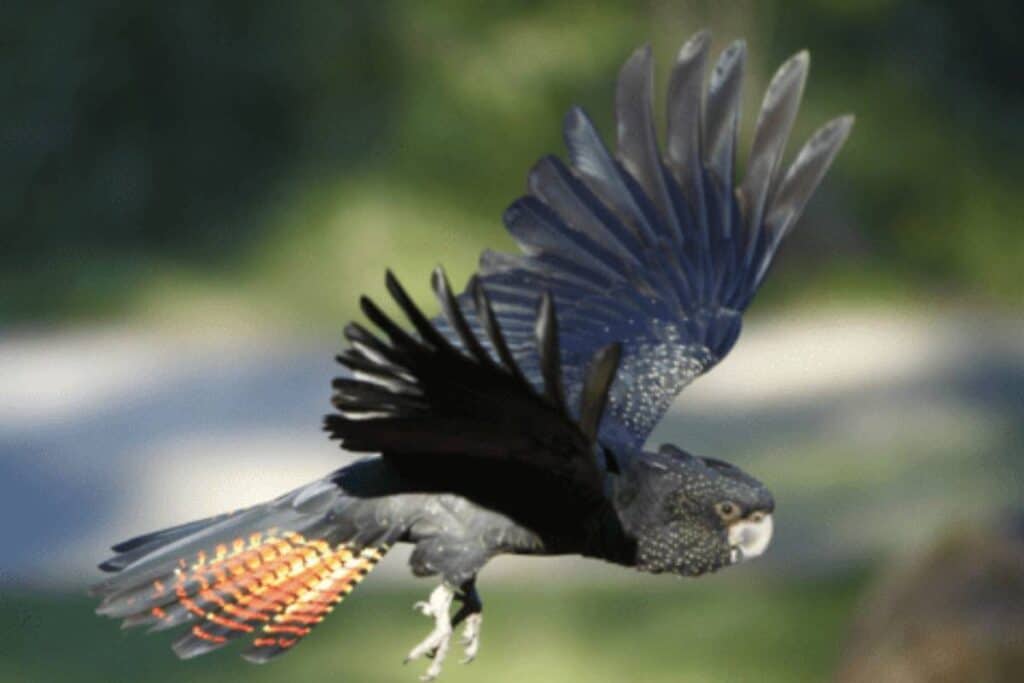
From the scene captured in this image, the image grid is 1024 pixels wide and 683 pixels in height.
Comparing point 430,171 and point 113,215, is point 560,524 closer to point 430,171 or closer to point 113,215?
point 430,171

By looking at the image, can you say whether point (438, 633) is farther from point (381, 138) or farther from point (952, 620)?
point (381, 138)

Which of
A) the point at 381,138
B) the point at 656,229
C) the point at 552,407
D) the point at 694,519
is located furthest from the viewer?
the point at 381,138

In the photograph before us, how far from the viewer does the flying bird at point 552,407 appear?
3883 mm

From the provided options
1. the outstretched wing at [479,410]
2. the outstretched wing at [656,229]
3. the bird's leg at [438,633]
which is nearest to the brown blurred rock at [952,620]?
the outstretched wing at [656,229]

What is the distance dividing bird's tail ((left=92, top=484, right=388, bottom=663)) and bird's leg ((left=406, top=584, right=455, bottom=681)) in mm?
266

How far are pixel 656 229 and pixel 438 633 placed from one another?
5.09ft

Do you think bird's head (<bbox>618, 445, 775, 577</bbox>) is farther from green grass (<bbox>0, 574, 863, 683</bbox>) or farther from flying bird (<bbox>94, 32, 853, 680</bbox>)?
green grass (<bbox>0, 574, 863, 683</bbox>)

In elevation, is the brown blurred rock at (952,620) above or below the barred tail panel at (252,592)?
below

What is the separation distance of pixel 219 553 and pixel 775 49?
941 centimetres

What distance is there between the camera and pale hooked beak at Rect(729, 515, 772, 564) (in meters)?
4.30

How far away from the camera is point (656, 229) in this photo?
17.3 feet

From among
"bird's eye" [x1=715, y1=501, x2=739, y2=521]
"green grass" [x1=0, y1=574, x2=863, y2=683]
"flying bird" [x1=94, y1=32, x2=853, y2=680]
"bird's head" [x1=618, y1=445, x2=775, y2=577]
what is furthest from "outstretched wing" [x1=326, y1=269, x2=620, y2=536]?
"green grass" [x1=0, y1=574, x2=863, y2=683]

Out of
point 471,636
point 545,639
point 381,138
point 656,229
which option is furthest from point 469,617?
point 381,138

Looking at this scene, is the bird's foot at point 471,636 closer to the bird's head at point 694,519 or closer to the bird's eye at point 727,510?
the bird's head at point 694,519
